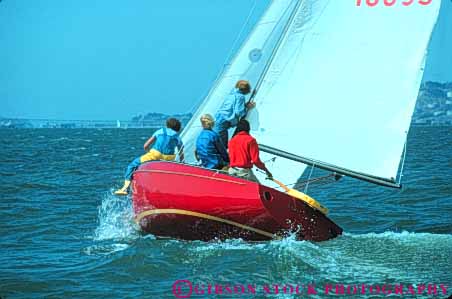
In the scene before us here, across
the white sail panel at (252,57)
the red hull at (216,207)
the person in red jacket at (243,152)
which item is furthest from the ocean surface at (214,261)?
the white sail panel at (252,57)

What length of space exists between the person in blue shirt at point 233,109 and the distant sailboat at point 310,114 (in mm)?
219

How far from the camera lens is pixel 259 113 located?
11.2 m

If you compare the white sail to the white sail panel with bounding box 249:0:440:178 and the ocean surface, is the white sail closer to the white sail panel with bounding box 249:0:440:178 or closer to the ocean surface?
the white sail panel with bounding box 249:0:440:178

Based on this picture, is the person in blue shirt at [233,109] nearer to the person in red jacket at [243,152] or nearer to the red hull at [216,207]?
the person in red jacket at [243,152]

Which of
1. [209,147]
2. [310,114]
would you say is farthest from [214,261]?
[310,114]

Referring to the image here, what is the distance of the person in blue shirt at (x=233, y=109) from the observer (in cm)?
1100

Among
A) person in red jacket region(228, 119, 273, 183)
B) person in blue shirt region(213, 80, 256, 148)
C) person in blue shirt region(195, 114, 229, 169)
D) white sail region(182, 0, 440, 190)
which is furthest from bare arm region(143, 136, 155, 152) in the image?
white sail region(182, 0, 440, 190)

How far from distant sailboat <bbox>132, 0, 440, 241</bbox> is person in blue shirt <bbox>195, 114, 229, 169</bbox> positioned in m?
0.57

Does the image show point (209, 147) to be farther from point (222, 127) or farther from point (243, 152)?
point (243, 152)

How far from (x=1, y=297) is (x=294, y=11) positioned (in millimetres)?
5637

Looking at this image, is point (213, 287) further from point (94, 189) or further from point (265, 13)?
point (94, 189)

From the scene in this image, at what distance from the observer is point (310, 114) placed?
1098cm

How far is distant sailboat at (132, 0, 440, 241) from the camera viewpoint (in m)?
10.4

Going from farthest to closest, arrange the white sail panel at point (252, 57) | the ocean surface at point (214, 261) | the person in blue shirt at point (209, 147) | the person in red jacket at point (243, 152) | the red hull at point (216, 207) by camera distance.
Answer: the white sail panel at point (252, 57) < the person in blue shirt at point (209, 147) < the person in red jacket at point (243, 152) < the red hull at point (216, 207) < the ocean surface at point (214, 261)
